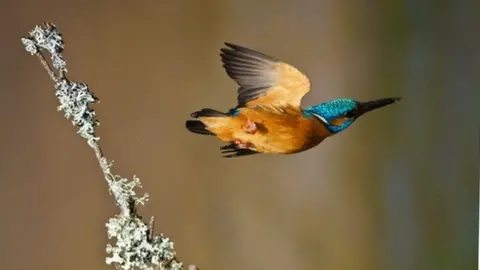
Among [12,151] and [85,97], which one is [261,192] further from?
[12,151]

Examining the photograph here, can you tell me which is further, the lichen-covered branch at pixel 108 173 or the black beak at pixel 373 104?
the black beak at pixel 373 104

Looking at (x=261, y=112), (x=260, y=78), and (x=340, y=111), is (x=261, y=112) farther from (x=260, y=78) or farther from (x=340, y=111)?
(x=340, y=111)

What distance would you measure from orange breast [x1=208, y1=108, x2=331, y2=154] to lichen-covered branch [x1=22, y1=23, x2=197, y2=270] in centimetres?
25

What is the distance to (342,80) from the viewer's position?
4.42ft

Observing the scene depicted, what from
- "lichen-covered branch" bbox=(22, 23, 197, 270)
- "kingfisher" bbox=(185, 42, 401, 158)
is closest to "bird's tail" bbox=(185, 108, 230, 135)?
"kingfisher" bbox=(185, 42, 401, 158)

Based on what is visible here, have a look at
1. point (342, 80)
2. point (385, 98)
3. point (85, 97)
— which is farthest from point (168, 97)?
point (385, 98)

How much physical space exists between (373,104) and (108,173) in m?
0.62

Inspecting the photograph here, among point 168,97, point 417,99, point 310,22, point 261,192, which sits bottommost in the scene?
point 261,192

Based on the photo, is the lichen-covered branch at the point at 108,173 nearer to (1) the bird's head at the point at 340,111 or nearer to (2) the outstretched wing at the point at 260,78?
(2) the outstretched wing at the point at 260,78

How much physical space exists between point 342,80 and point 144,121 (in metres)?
0.46

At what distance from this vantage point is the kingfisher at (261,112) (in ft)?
4.26

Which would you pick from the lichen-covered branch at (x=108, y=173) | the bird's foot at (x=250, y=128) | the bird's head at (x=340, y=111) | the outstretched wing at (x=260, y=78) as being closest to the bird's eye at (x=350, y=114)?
the bird's head at (x=340, y=111)

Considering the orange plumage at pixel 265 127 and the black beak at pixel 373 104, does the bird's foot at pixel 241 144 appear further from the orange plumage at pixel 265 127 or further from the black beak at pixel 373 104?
the black beak at pixel 373 104

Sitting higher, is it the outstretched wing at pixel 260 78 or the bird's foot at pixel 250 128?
the outstretched wing at pixel 260 78
